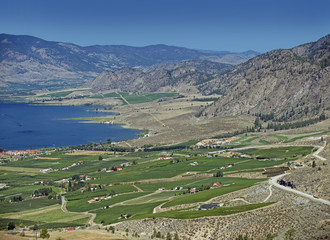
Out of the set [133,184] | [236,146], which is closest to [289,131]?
[236,146]

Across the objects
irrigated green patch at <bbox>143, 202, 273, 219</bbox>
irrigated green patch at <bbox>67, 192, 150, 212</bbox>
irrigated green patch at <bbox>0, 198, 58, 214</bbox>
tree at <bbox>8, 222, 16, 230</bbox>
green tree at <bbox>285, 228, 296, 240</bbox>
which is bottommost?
irrigated green patch at <bbox>0, 198, 58, 214</bbox>

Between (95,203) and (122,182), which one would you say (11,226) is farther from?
(122,182)

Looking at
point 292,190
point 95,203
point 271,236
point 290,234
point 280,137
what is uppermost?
point 292,190

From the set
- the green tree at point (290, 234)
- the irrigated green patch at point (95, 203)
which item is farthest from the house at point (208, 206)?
the irrigated green patch at point (95, 203)

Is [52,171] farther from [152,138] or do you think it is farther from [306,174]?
[306,174]

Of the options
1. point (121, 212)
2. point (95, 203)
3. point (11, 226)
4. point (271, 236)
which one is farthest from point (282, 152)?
point (271, 236)

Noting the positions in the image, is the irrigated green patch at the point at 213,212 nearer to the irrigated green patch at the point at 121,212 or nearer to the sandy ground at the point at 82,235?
the irrigated green patch at the point at 121,212

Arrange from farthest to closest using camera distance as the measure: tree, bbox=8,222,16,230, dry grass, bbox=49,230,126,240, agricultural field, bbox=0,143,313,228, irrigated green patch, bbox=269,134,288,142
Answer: irrigated green patch, bbox=269,134,288,142 < agricultural field, bbox=0,143,313,228 < tree, bbox=8,222,16,230 < dry grass, bbox=49,230,126,240

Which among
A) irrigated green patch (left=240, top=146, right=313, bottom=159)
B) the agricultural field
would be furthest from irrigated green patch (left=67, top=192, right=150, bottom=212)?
irrigated green patch (left=240, top=146, right=313, bottom=159)

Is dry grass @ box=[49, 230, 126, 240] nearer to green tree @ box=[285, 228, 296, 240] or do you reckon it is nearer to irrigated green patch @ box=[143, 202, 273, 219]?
irrigated green patch @ box=[143, 202, 273, 219]
